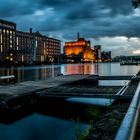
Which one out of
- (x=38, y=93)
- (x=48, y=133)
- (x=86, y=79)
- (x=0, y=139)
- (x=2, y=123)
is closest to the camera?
(x=0, y=139)

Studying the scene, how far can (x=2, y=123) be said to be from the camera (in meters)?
17.7

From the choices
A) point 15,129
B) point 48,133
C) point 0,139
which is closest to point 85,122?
point 48,133

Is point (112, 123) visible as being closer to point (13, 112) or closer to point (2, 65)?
point (13, 112)

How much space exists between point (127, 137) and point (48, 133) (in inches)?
548

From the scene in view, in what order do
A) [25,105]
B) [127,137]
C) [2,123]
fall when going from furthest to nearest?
[25,105], [2,123], [127,137]

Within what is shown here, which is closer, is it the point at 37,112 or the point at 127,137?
the point at 127,137

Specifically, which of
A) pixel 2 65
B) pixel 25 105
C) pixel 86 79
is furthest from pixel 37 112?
pixel 2 65

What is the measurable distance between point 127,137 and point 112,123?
7.63m

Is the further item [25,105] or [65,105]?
[65,105]

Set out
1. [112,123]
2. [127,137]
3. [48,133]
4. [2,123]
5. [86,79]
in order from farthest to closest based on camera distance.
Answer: [86,79] → [2,123] → [48,133] → [112,123] → [127,137]

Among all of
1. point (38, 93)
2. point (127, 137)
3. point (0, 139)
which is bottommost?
point (0, 139)

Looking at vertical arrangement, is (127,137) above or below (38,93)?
above

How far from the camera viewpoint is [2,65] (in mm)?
199625

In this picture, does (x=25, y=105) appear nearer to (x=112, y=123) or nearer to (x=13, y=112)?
(x=13, y=112)
